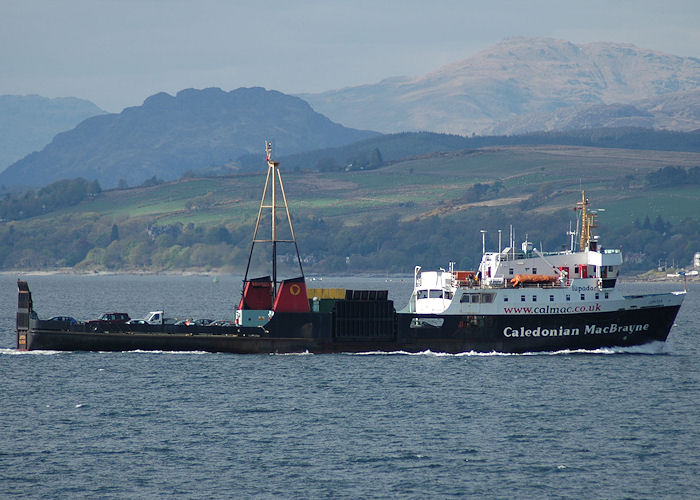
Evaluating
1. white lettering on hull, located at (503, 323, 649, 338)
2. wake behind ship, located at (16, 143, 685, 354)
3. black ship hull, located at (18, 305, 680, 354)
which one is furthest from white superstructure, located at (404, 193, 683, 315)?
white lettering on hull, located at (503, 323, 649, 338)

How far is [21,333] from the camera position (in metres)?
71.6

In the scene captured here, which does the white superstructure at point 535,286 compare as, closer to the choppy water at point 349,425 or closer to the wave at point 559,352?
the wave at point 559,352

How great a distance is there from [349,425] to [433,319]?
66.2ft

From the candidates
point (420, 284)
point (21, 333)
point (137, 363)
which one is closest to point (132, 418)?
point (137, 363)

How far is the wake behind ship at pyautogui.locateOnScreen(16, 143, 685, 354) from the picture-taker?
69.4m

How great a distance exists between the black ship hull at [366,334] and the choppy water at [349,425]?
0.95 m

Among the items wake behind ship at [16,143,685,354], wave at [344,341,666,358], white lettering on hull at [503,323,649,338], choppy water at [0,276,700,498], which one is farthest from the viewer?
wave at [344,341,666,358]

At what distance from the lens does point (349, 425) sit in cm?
5081

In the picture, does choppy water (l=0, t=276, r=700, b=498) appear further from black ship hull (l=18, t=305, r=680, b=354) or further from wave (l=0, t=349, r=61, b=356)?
black ship hull (l=18, t=305, r=680, b=354)

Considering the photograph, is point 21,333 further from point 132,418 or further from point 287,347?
point 132,418

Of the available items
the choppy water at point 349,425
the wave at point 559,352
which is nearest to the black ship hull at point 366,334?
the wave at point 559,352

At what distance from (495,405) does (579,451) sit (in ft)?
32.1

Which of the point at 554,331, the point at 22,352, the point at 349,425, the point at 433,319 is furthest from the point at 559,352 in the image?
the point at 22,352

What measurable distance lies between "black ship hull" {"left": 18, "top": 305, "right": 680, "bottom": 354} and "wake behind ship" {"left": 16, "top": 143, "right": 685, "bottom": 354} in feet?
0.21
